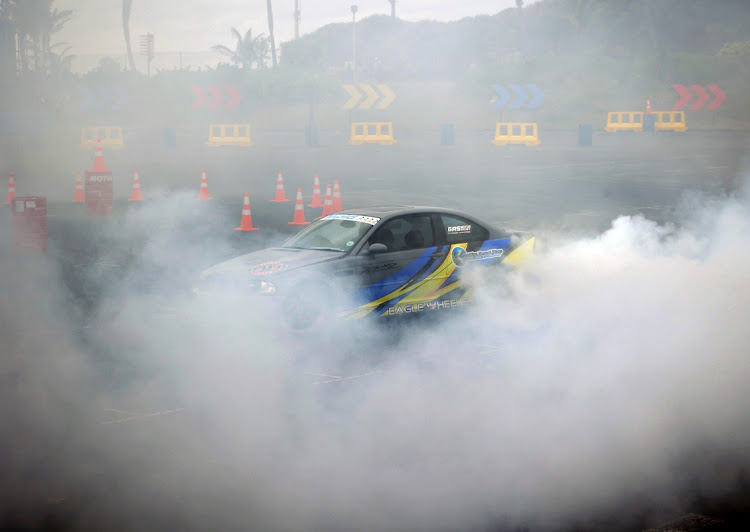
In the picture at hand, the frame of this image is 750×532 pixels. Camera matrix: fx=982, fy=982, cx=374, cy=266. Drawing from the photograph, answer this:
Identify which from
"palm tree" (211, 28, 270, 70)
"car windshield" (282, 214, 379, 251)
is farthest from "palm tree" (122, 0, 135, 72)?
"car windshield" (282, 214, 379, 251)

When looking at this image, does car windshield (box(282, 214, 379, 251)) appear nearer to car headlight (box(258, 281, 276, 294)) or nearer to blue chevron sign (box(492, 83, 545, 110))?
car headlight (box(258, 281, 276, 294))

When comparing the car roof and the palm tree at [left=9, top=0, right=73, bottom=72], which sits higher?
the palm tree at [left=9, top=0, right=73, bottom=72]

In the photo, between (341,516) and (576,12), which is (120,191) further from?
(576,12)

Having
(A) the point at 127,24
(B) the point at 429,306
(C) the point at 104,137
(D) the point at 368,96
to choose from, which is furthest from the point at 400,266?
(A) the point at 127,24

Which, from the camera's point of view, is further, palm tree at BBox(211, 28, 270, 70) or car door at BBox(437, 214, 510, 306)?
palm tree at BBox(211, 28, 270, 70)

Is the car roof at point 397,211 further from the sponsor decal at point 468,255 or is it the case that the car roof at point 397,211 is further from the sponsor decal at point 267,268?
the sponsor decal at point 267,268

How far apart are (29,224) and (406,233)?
23.1ft

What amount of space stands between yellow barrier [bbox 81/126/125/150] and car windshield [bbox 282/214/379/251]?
100ft

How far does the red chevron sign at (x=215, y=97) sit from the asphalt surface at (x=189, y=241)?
162 inches

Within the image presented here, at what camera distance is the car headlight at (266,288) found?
27.6 feet

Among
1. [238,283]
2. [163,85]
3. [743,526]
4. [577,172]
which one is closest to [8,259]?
[238,283]

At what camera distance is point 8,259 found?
524 inches

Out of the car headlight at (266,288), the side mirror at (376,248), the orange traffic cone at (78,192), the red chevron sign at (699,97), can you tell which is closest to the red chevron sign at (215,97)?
the red chevron sign at (699,97)

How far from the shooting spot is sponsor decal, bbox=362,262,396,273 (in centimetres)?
858
